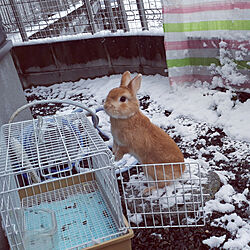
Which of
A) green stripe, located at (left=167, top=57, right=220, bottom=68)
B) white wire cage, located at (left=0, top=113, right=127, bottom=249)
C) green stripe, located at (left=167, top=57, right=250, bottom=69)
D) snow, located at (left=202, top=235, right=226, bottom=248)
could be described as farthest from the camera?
green stripe, located at (left=167, top=57, right=220, bottom=68)

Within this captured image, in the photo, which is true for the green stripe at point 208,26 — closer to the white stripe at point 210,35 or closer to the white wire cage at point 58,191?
the white stripe at point 210,35

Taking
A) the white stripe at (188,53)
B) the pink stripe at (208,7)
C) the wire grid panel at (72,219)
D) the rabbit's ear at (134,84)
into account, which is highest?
the pink stripe at (208,7)

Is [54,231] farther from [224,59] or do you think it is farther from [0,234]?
[224,59]

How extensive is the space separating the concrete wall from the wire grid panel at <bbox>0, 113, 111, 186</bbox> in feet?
8.92

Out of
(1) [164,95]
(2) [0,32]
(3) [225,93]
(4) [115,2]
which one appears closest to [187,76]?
(1) [164,95]

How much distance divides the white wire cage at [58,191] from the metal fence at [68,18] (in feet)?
9.44

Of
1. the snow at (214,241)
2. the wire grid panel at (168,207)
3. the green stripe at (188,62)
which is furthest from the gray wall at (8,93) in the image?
the green stripe at (188,62)

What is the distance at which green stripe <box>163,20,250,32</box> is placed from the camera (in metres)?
3.52

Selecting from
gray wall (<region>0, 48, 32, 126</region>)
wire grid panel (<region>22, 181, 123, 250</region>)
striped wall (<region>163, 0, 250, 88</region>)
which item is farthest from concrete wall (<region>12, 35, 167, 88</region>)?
wire grid panel (<region>22, 181, 123, 250</region>)

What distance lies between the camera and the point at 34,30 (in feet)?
18.3

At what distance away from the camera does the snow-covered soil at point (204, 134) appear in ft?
7.19

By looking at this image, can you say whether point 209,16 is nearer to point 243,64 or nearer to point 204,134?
point 243,64

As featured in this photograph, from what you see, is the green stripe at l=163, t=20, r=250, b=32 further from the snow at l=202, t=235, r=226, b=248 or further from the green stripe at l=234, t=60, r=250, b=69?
the snow at l=202, t=235, r=226, b=248

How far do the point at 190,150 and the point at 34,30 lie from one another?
3.79 meters
